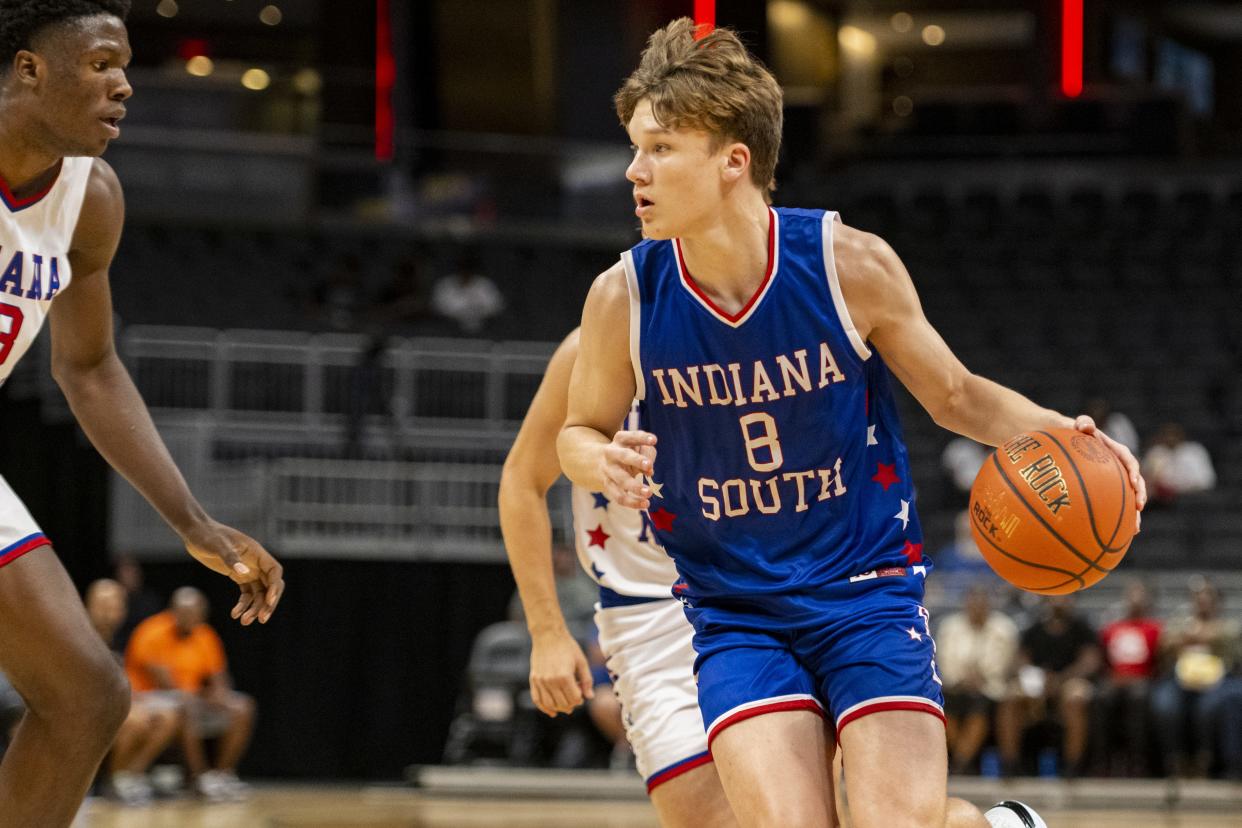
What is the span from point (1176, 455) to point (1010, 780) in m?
4.33

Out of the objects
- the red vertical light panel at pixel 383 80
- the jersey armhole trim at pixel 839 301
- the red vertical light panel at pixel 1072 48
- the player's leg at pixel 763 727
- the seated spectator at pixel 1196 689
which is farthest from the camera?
the red vertical light panel at pixel 1072 48

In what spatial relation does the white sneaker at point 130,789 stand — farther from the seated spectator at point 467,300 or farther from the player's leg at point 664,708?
the player's leg at point 664,708

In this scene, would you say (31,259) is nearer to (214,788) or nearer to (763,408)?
(763,408)

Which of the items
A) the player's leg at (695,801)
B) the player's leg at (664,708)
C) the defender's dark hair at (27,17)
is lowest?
the player's leg at (695,801)

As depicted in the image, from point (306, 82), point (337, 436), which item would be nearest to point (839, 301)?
point (337, 436)

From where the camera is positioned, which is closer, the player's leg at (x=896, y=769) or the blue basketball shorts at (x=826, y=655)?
the player's leg at (x=896, y=769)

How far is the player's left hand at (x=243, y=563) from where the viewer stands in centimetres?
383

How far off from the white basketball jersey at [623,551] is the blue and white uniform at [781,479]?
0.82 m

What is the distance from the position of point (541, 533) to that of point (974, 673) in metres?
7.58

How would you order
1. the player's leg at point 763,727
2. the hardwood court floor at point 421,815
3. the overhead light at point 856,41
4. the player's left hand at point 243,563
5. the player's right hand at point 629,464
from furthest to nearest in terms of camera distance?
the overhead light at point 856,41, the hardwood court floor at point 421,815, the player's left hand at point 243,563, the player's leg at point 763,727, the player's right hand at point 629,464

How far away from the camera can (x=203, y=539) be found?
3852mm

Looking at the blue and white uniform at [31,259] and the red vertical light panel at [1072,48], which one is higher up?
the red vertical light panel at [1072,48]

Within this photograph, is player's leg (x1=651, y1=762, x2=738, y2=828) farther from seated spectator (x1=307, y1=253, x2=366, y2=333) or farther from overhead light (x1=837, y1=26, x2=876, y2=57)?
overhead light (x1=837, y1=26, x2=876, y2=57)

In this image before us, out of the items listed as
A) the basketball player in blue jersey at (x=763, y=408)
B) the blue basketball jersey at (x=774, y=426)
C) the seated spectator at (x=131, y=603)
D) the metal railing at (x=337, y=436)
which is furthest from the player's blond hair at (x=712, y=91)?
the metal railing at (x=337, y=436)
